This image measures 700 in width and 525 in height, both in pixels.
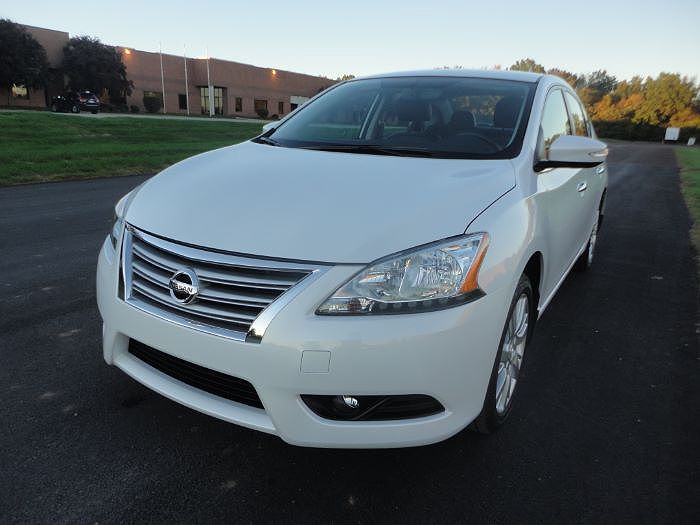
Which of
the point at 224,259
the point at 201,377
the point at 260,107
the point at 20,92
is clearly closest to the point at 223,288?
the point at 224,259

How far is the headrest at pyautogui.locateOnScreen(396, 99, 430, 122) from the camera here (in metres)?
3.34

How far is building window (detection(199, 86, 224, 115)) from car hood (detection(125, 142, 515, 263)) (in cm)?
5912

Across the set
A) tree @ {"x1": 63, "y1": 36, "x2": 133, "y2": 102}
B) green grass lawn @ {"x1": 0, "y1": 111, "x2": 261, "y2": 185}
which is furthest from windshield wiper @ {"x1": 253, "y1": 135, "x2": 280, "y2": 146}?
tree @ {"x1": 63, "y1": 36, "x2": 133, "y2": 102}

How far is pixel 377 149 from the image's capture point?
2.93 metres

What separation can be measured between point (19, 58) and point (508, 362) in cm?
4679

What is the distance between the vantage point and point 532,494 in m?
2.14

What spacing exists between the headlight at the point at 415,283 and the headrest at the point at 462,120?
1.35 meters

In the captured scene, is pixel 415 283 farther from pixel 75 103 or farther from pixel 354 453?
pixel 75 103

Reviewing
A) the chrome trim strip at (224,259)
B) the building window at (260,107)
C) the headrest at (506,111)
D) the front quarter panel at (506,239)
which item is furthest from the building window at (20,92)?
the front quarter panel at (506,239)

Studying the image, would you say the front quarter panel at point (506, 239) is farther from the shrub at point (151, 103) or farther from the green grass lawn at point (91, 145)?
the shrub at point (151, 103)

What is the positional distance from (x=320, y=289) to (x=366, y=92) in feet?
7.64

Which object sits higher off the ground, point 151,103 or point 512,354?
point 151,103

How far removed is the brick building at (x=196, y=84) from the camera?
43.8m

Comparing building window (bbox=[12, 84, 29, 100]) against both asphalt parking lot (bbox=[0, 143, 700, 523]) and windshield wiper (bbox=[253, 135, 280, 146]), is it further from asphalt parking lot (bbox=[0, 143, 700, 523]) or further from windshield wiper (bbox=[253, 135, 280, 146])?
windshield wiper (bbox=[253, 135, 280, 146])
